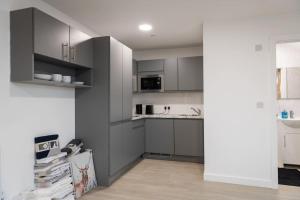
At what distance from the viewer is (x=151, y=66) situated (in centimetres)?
468

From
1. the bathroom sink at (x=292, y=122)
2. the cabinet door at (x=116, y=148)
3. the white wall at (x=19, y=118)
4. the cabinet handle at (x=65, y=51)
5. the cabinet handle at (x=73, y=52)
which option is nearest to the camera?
the white wall at (x=19, y=118)

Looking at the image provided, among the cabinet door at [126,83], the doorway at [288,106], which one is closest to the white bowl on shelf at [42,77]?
the cabinet door at [126,83]

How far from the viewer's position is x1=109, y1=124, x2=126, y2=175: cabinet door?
2980 millimetres

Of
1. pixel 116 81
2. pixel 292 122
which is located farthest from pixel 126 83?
pixel 292 122

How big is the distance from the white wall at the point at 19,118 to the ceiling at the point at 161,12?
0.52m

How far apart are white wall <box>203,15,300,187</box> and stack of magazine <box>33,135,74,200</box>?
2107mm

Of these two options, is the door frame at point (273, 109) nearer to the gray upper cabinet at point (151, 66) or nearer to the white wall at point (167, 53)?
the white wall at point (167, 53)

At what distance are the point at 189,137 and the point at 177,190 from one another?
1.51m

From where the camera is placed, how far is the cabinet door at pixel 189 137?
4074mm

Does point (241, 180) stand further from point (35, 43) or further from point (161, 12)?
point (35, 43)

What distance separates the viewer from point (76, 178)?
2.61m

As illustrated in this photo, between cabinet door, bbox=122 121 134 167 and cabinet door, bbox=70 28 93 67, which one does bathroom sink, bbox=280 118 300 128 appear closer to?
cabinet door, bbox=122 121 134 167

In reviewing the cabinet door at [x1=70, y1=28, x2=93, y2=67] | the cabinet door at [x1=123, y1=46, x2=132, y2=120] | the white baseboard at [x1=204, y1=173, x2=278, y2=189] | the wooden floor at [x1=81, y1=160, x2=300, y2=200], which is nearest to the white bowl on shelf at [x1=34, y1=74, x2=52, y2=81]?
the cabinet door at [x1=70, y1=28, x2=93, y2=67]

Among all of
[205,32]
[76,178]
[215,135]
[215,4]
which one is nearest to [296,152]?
[215,135]
